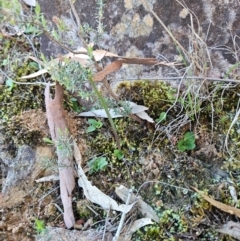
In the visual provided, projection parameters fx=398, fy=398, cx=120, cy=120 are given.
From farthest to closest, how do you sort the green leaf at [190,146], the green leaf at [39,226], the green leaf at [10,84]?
the green leaf at [10,84] < the green leaf at [190,146] < the green leaf at [39,226]

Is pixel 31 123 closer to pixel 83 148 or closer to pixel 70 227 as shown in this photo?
pixel 83 148

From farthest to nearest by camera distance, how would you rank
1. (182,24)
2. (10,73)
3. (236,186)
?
(10,73)
(182,24)
(236,186)

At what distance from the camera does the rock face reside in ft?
4.27

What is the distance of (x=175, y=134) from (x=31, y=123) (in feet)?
1.65

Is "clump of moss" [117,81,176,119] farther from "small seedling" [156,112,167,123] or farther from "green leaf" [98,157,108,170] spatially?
"green leaf" [98,157,108,170]

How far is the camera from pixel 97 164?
1.33m

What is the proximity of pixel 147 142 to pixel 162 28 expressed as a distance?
0.39 metres

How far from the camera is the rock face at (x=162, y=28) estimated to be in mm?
1301

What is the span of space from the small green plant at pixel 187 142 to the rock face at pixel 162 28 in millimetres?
207

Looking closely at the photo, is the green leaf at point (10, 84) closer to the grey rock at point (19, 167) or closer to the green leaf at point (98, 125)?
the grey rock at point (19, 167)

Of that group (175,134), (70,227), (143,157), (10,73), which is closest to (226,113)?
(175,134)

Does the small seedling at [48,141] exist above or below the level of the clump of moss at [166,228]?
above

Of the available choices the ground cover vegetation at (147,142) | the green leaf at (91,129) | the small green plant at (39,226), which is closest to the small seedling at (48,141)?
the ground cover vegetation at (147,142)

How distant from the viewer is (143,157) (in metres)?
1.32
